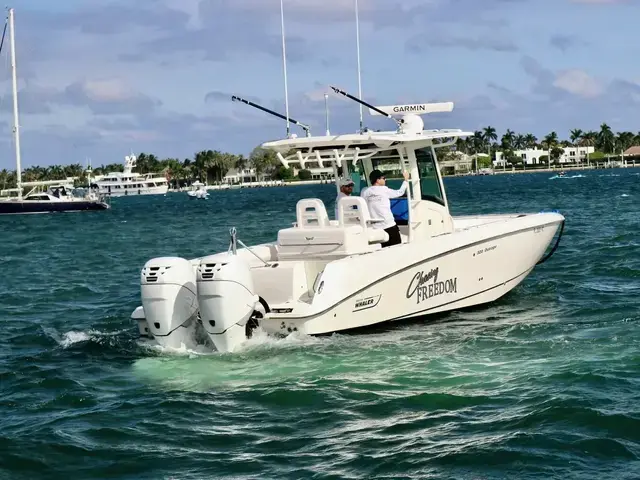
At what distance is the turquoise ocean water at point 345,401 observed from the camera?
307 inches

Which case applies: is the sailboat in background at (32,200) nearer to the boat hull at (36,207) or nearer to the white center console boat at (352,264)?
the boat hull at (36,207)

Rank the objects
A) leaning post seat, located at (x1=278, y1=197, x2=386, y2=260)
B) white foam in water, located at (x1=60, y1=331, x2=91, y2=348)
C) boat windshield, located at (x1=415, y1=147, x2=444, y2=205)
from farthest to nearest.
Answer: boat windshield, located at (x1=415, y1=147, x2=444, y2=205) → white foam in water, located at (x1=60, y1=331, x2=91, y2=348) → leaning post seat, located at (x1=278, y1=197, x2=386, y2=260)

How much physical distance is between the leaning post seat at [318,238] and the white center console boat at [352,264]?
1cm

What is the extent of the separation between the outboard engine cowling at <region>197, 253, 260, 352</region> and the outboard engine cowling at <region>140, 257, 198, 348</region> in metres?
0.43

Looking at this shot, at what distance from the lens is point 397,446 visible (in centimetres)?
808

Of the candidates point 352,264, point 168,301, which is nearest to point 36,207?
point 352,264

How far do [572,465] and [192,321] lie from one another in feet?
16.6

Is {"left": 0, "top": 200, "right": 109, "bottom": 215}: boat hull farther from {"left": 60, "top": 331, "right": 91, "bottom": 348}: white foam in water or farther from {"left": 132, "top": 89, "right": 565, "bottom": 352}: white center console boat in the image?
{"left": 60, "top": 331, "right": 91, "bottom": 348}: white foam in water

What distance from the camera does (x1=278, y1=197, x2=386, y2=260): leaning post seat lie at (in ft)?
41.4

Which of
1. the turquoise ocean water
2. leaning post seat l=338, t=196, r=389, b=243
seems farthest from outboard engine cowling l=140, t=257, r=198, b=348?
leaning post seat l=338, t=196, r=389, b=243

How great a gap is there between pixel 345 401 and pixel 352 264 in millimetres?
2868

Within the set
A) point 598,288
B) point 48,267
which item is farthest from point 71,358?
point 48,267

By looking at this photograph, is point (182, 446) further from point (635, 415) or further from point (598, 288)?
point (598, 288)

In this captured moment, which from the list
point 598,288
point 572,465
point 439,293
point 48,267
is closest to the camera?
point 572,465
